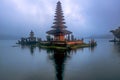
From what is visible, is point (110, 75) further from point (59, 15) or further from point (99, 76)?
point (59, 15)

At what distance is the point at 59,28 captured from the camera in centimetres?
6938

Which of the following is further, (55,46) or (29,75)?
(55,46)

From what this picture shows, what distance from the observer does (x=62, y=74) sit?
81.8ft

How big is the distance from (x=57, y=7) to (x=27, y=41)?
33.3m

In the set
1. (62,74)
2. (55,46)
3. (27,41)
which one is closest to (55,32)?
(55,46)

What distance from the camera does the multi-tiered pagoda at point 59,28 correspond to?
224ft

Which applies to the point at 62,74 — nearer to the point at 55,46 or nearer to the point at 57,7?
the point at 55,46

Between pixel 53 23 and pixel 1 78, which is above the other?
pixel 53 23

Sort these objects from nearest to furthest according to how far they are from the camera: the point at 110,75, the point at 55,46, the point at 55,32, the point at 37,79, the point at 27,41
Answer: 1. the point at 37,79
2. the point at 110,75
3. the point at 55,46
4. the point at 55,32
5. the point at 27,41

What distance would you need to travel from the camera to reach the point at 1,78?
23391 millimetres

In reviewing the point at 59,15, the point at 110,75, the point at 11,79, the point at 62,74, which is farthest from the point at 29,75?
the point at 59,15

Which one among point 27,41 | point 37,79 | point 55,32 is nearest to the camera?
point 37,79

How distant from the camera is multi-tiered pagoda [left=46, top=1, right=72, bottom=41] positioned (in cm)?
6822

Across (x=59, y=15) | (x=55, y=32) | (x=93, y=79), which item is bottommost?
(x=93, y=79)
